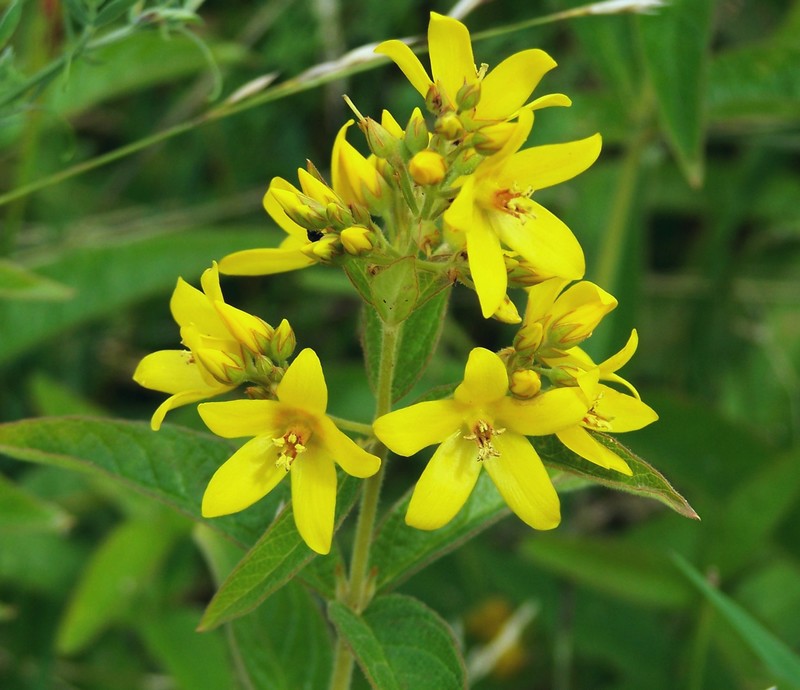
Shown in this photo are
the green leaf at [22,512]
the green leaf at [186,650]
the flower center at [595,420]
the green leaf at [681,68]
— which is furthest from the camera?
the green leaf at [681,68]

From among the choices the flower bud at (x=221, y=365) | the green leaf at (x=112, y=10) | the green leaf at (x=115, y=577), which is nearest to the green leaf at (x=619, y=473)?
the flower bud at (x=221, y=365)

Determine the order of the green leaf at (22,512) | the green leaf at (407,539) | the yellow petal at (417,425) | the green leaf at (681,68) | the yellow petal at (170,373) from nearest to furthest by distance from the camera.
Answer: the yellow petal at (417,425) < the yellow petal at (170,373) < the green leaf at (407,539) < the green leaf at (22,512) < the green leaf at (681,68)

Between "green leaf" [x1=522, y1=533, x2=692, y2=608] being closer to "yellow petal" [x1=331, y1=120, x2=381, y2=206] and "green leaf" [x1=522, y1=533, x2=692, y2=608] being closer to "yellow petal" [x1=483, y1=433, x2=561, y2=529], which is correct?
"yellow petal" [x1=483, y1=433, x2=561, y2=529]

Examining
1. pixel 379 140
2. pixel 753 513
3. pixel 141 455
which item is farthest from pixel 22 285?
pixel 753 513

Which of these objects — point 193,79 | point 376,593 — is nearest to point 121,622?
point 376,593

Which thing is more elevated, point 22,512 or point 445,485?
point 445,485

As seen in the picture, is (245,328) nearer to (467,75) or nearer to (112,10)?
(467,75)

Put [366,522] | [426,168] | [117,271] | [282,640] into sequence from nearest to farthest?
[426,168] < [366,522] < [282,640] < [117,271]

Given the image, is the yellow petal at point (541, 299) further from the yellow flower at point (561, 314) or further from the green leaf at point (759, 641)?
the green leaf at point (759, 641)
